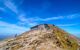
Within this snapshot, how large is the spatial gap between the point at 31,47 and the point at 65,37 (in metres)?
17.8

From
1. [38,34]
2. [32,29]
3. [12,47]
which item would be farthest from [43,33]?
[12,47]

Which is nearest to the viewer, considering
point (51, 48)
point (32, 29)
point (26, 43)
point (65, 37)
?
point (51, 48)

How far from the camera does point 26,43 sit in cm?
6788

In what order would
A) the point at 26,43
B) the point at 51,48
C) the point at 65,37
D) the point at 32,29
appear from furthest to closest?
the point at 32,29 < the point at 65,37 < the point at 26,43 < the point at 51,48

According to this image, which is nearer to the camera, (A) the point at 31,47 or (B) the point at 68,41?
(A) the point at 31,47

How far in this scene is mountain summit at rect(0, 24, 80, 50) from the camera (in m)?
64.9

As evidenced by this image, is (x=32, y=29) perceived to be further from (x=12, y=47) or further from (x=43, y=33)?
(x=12, y=47)

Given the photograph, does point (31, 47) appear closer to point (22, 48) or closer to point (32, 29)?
point (22, 48)

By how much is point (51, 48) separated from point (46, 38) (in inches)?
254

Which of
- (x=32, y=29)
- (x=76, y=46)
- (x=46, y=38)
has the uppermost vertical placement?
(x=32, y=29)

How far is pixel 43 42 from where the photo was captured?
66812 millimetres

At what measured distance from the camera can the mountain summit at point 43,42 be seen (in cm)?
6488

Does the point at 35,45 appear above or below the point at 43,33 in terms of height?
below

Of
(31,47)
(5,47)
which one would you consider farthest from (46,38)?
(5,47)
